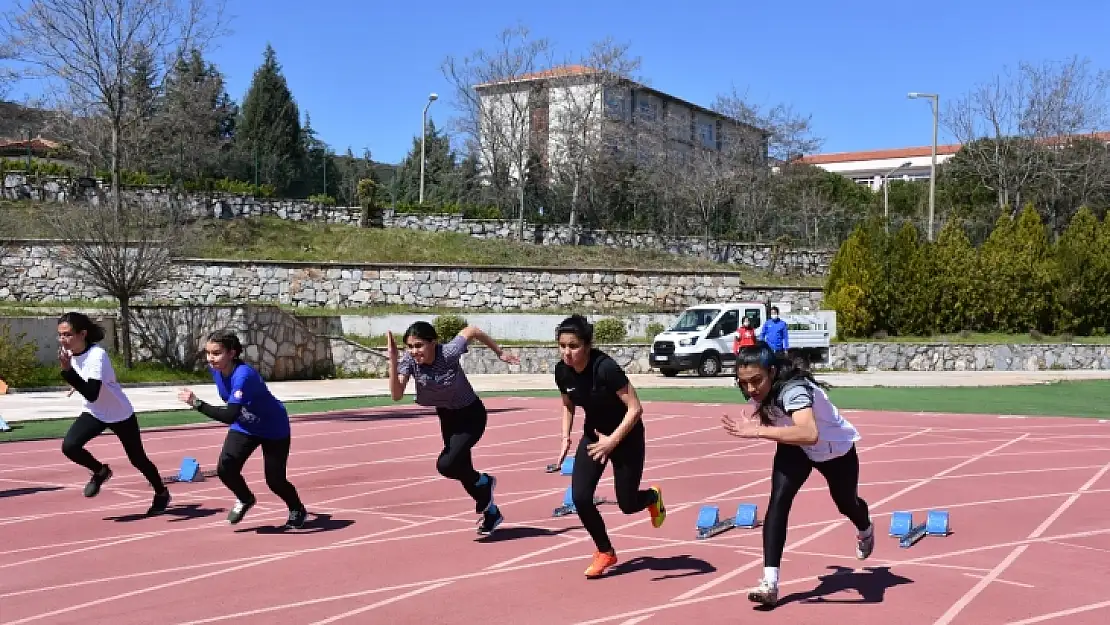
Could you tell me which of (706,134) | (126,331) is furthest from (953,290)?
(706,134)

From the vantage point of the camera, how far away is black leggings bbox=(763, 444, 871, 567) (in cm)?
636

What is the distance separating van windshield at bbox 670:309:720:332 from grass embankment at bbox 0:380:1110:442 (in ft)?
19.5

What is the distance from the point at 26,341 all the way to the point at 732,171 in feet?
124

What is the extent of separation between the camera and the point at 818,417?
257 inches

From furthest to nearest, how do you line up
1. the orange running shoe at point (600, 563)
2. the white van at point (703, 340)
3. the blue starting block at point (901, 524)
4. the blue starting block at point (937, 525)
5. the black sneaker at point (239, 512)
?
1. the white van at point (703, 340)
2. the black sneaker at point (239, 512)
3. the blue starting block at point (937, 525)
4. the blue starting block at point (901, 524)
5. the orange running shoe at point (600, 563)

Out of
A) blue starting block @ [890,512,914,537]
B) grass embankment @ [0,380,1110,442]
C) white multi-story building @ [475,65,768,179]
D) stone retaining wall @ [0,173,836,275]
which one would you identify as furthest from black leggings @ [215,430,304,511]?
white multi-story building @ [475,65,768,179]

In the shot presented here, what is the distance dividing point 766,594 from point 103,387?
6.03 meters

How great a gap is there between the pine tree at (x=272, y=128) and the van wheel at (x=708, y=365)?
1396 inches

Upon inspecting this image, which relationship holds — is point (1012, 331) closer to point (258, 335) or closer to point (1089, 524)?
point (258, 335)

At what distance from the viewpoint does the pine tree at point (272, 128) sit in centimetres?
6106

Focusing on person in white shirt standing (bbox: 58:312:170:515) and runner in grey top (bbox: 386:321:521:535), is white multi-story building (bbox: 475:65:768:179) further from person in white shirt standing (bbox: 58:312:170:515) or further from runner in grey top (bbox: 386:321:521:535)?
runner in grey top (bbox: 386:321:521:535)

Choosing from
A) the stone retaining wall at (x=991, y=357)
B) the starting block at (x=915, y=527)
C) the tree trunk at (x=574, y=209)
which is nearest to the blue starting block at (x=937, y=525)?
the starting block at (x=915, y=527)

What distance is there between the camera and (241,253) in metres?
38.6

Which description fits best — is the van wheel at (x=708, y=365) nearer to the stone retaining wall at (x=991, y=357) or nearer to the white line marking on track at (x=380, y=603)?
the stone retaining wall at (x=991, y=357)
